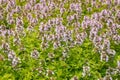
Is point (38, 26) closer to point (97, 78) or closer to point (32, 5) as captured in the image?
point (32, 5)

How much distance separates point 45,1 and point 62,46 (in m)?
Result: 3.51

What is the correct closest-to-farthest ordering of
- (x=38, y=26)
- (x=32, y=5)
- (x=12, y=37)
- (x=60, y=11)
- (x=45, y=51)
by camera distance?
1. (x=45, y=51)
2. (x=12, y=37)
3. (x=38, y=26)
4. (x=60, y=11)
5. (x=32, y=5)

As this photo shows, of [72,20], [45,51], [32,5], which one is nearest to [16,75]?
[45,51]

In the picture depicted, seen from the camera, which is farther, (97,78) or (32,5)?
(32,5)

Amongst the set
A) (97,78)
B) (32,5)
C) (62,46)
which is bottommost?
(97,78)

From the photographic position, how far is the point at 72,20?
9867mm

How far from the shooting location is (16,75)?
7770mm

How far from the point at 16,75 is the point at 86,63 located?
1.55m

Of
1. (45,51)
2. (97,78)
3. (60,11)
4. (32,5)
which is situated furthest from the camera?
(32,5)

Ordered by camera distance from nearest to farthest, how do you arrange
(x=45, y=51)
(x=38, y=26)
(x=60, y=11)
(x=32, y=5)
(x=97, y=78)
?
(x=97, y=78) < (x=45, y=51) < (x=38, y=26) < (x=60, y=11) < (x=32, y=5)

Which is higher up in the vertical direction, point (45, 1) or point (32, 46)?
point (45, 1)

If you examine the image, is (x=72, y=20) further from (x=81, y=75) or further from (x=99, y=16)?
(x=81, y=75)

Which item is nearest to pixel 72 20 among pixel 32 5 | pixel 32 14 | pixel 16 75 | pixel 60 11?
pixel 60 11

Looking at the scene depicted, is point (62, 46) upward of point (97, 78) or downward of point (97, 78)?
upward
